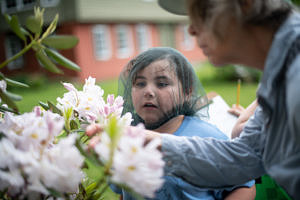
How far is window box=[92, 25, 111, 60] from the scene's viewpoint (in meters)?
13.7

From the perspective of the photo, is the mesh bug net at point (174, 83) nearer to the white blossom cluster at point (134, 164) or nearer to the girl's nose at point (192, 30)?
the girl's nose at point (192, 30)

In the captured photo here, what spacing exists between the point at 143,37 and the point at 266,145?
16.0 m

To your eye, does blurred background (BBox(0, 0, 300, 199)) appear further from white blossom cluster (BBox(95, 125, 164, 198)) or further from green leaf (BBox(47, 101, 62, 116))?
white blossom cluster (BBox(95, 125, 164, 198))

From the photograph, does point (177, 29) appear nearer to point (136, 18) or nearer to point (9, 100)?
point (136, 18)

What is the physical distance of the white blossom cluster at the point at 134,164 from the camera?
59cm

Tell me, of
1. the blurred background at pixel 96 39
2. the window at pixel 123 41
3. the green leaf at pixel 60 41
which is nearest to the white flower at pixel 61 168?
the green leaf at pixel 60 41

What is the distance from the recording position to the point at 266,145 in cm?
81

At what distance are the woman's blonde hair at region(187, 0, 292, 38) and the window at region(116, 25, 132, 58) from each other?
46.9 ft

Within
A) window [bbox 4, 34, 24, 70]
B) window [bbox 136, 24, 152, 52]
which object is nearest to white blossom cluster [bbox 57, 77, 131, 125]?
window [bbox 4, 34, 24, 70]

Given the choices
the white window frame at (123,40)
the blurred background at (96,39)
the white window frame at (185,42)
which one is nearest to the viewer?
the blurred background at (96,39)

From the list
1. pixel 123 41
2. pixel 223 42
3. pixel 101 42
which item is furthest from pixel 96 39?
pixel 223 42

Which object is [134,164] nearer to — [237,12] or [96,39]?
[237,12]

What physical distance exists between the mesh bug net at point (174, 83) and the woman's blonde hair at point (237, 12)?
0.64 metres

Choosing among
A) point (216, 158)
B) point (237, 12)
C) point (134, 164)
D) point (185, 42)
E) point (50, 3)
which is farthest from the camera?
point (185, 42)
